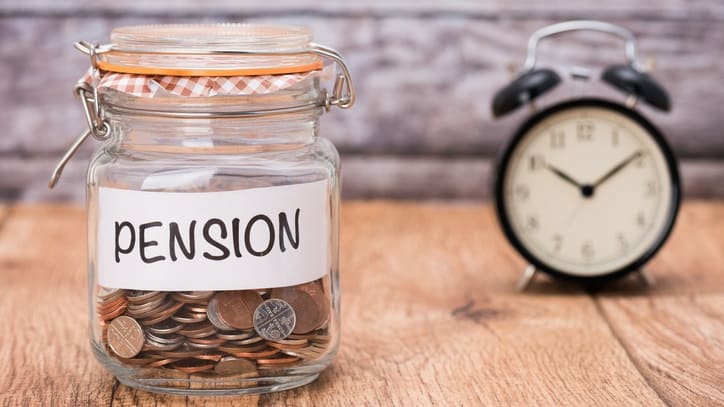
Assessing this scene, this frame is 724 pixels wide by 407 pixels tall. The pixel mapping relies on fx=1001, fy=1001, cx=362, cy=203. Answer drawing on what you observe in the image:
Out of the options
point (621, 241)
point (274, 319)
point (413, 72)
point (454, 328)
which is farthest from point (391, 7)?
point (274, 319)

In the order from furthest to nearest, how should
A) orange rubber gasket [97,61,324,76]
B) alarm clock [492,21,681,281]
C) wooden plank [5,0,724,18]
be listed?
1. wooden plank [5,0,724,18]
2. alarm clock [492,21,681,281]
3. orange rubber gasket [97,61,324,76]

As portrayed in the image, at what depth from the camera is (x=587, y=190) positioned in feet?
4.26

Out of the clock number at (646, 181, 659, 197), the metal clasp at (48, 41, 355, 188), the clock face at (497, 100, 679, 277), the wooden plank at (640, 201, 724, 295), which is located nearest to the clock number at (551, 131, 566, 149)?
the clock face at (497, 100, 679, 277)

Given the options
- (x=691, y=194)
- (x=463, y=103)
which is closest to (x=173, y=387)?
(x=463, y=103)

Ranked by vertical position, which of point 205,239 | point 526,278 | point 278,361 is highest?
point 205,239

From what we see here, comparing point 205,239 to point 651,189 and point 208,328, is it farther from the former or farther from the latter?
point 651,189

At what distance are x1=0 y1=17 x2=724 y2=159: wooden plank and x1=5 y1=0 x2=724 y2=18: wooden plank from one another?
2 cm

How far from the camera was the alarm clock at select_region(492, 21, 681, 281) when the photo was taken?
1.28 metres

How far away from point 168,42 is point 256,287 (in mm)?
219

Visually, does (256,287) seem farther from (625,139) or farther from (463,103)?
(463,103)

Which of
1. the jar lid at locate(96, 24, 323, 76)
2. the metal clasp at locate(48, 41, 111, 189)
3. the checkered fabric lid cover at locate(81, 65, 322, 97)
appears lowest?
the metal clasp at locate(48, 41, 111, 189)

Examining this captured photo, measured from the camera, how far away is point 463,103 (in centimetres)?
185

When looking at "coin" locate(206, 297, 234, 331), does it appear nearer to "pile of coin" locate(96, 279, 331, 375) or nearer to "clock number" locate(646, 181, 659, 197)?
"pile of coin" locate(96, 279, 331, 375)

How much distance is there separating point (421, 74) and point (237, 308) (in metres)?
1.07
